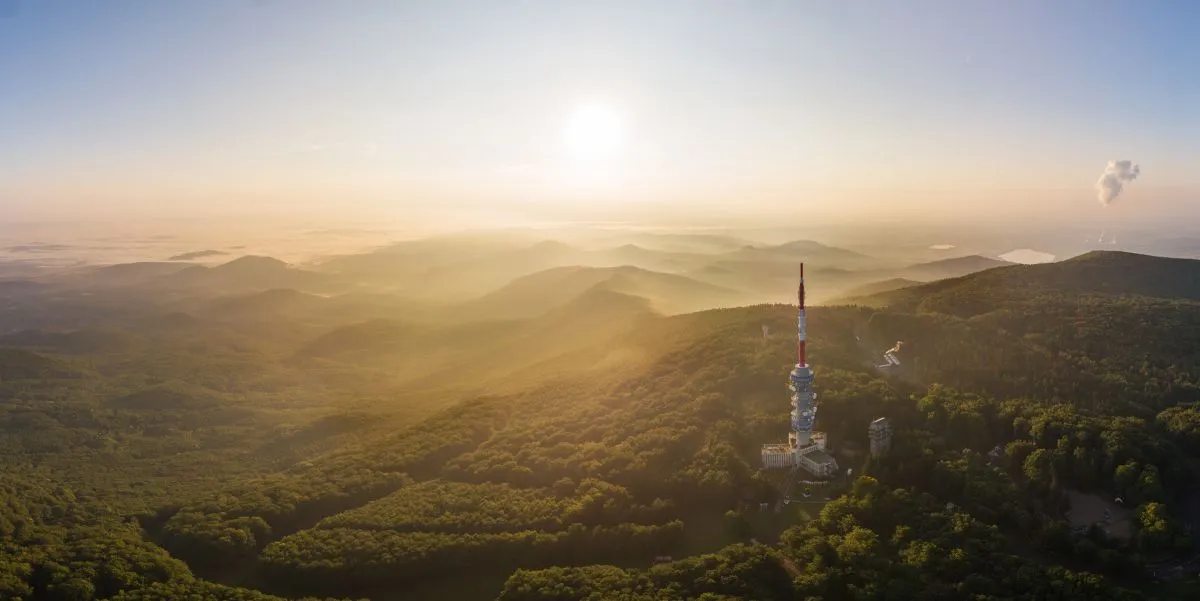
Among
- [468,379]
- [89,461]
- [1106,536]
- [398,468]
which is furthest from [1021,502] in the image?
[89,461]

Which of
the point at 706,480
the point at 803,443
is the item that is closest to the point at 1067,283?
the point at 803,443

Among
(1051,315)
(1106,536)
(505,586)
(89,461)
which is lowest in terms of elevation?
(89,461)

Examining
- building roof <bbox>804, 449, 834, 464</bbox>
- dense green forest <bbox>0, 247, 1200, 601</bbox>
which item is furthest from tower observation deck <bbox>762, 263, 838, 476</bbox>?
dense green forest <bbox>0, 247, 1200, 601</bbox>

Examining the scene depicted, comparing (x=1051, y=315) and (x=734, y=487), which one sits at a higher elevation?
(x=1051, y=315)

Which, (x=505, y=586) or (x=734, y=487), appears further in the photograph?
(x=734, y=487)

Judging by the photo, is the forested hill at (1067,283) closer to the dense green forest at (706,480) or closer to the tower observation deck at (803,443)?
the dense green forest at (706,480)

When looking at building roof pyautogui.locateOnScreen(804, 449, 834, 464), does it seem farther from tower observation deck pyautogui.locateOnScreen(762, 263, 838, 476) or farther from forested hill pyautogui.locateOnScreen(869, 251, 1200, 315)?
forested hill pyautogui.locateOnScreen(869, 251, 1200, 315)

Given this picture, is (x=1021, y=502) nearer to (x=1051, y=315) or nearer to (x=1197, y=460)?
(x=1197, y=460)
